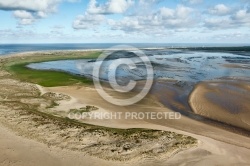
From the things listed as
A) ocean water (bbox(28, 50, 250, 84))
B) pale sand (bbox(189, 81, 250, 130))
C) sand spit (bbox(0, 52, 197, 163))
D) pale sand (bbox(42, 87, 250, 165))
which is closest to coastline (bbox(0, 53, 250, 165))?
pale sand (bbox(42, 87, 250, 165))

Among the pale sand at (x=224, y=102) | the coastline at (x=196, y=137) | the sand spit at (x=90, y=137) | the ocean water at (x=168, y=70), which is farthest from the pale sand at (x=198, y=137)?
the ocean water at (x=168, y=70)

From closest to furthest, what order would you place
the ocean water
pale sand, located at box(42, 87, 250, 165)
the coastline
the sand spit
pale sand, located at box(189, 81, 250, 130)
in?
pale sand, located at box(42, 87, 250, 165) < the coastline < the sand spit < pale sand, located at box(189, 81, 250, 130) < the ocean water

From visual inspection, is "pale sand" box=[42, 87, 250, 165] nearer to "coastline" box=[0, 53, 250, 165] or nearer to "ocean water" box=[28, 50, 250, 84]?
"coastline" box=[0, 53, 250, 165]

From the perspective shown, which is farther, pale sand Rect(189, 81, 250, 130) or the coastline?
pale sand Rect(189, 81, 250, 130)

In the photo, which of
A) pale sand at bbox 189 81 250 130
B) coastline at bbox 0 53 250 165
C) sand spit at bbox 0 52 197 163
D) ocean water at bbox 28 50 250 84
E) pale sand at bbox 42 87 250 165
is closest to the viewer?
pale sand at bbox 42 87 250 165

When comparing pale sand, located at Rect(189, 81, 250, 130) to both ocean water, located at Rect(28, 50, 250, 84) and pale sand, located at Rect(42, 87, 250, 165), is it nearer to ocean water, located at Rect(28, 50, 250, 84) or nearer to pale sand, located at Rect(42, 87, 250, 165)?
pale sand, located at Rect(42, 87, 250, 165)

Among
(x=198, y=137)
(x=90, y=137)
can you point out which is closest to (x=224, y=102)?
(x=198, y=137)

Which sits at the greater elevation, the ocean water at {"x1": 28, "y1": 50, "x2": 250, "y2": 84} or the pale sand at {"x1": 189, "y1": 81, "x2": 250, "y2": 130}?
the ocean water at {"x1": 28, "y1": 50, "x2": 250, "y2": 84}

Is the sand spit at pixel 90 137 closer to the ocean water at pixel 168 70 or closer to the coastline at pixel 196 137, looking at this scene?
the coastline at pixel 196 137

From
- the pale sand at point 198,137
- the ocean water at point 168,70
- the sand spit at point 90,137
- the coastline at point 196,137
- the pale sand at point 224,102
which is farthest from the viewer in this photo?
the ocean water at point 168,70

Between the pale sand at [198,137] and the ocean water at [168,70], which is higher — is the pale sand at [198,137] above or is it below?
below

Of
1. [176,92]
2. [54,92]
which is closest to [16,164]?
[54,92]
